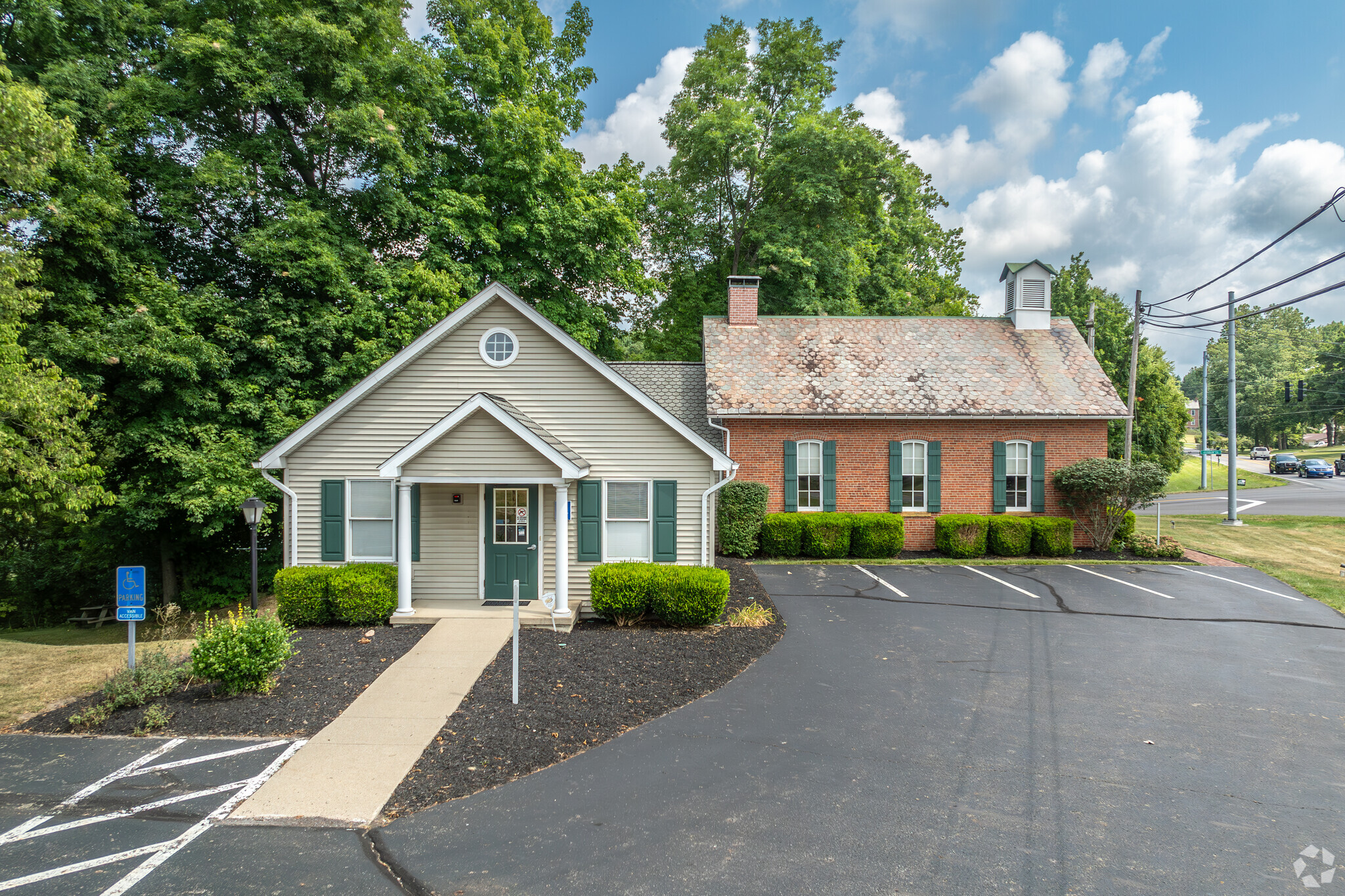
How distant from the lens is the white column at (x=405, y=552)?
417 inches

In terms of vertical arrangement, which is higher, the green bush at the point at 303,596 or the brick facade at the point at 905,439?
the brick facade at the point at 905,439

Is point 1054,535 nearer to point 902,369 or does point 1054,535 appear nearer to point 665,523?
point 902,369

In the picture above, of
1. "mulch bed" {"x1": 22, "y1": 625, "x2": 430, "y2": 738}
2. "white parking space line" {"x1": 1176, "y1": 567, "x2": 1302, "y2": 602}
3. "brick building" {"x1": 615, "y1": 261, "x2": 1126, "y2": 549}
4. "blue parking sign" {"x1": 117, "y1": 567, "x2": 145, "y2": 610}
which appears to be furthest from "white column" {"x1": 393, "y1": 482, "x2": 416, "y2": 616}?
"white parking space line" {"x1": 1176, "y1": 567, "x2": 1302, "y2": 602}

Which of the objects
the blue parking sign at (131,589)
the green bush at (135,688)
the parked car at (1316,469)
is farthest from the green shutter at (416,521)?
the parked car at (1316,469)

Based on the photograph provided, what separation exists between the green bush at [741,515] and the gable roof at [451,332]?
16.3 ft

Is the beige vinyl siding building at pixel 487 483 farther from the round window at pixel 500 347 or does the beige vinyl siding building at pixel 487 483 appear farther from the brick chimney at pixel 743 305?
the brick chimney at pixel 743 305

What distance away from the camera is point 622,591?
1047cm

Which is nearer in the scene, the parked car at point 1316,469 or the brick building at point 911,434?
the brick building at point 911,434

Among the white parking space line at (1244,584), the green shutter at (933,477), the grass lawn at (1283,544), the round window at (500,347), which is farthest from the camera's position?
the green shutter at (933,477)

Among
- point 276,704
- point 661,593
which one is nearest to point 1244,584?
point 661,593

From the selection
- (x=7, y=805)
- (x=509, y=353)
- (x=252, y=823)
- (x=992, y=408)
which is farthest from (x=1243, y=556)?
(x=7, y=805)

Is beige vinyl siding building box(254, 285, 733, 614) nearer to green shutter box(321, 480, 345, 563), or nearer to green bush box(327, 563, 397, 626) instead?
green shutter box(321, 480, 345, 563)

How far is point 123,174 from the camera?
50.0 feet

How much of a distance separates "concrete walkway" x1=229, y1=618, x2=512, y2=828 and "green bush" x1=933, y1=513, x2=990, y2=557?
1275cm
